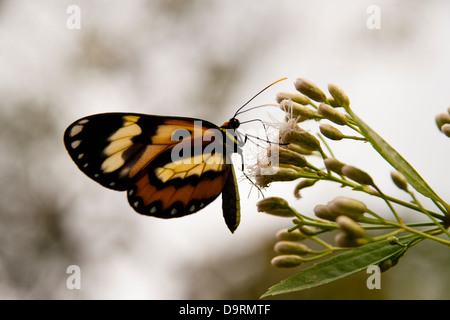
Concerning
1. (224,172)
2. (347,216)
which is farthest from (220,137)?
(347,216)

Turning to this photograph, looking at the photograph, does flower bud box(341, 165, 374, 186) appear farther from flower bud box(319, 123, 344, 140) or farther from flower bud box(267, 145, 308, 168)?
flower bud box(319, 123, 344, 140)

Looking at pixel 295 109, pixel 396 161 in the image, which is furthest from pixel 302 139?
pixel 396 161

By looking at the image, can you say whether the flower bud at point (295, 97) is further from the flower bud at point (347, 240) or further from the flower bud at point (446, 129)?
the flower bud at point (347, 240)

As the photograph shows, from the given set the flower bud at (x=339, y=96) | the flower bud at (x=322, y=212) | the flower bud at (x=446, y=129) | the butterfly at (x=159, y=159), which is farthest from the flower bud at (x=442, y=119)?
the butterfly at (x=159, y=159)

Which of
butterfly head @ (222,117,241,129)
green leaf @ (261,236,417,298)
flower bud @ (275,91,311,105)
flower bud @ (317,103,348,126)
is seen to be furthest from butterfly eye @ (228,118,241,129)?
green leaf @ (261,236,417,298)

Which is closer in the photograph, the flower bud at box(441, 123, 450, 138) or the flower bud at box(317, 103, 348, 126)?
the flower bud at box(441, 123, 450, 138)
